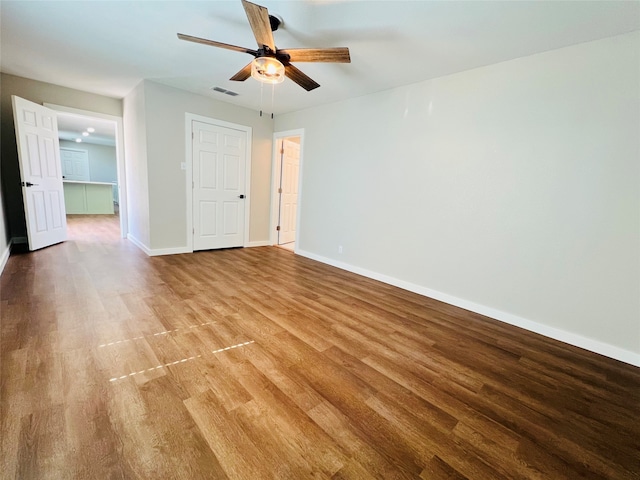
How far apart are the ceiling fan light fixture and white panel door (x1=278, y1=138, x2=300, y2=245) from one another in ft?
10.5

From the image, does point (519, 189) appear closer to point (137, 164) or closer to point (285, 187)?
point (285, 187)

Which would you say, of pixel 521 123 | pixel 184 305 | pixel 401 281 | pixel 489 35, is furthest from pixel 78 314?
pixel 521 123

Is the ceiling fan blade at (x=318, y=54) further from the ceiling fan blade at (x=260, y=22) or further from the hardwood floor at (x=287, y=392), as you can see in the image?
the hardwood floor at (x=287, y=392)

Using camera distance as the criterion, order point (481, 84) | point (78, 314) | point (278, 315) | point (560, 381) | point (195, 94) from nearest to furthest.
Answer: point (560, 381), point (78, 314), point (278, 315), point (481, 84), point (195, 94)

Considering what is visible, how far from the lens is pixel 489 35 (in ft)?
7.45

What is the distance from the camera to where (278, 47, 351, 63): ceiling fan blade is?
2.07m

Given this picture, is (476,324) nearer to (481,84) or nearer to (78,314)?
(481,84)

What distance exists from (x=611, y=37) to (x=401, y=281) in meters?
2.90

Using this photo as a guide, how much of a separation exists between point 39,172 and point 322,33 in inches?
186

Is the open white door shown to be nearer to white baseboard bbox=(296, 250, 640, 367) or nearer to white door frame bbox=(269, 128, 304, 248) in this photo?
white door frame bbox=(269, 128, 304, 248)

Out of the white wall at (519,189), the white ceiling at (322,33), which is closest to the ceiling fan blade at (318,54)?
the white ceiling at (322,33)

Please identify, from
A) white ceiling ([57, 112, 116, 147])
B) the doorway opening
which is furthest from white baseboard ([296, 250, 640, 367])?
white ceiling ([57, 112, 116, 147])

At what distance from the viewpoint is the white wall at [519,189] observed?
87.6 inches

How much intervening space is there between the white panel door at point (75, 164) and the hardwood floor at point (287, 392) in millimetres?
10068
